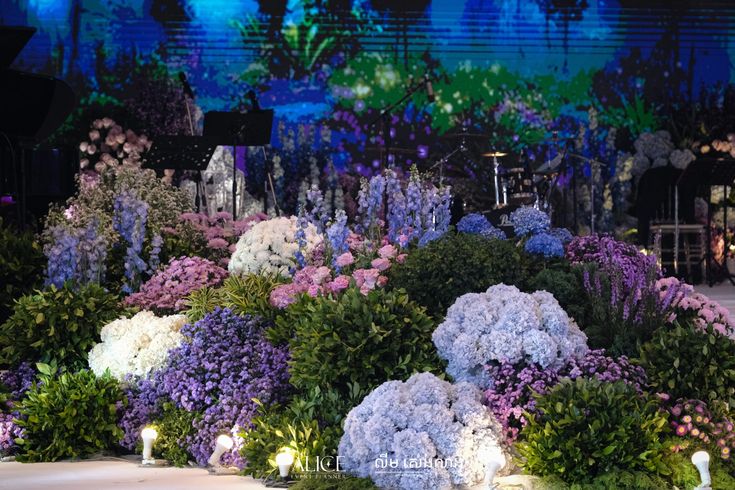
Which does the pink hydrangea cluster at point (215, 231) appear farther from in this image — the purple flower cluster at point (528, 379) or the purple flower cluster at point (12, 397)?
the purple flower cluster at point (528, 379)

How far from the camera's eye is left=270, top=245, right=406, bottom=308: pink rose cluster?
226 inches

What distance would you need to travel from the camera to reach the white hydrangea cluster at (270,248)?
6562mm

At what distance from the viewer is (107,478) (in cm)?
514

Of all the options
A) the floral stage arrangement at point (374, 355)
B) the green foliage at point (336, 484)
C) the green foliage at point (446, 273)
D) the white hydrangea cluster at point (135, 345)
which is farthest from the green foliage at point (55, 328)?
the green foliage at point (336, 484)

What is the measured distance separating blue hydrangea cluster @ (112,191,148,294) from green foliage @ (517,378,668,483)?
290cm

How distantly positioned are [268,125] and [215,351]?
4.62m

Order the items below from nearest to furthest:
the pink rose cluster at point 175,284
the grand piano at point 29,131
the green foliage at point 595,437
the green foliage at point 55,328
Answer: the green foliage at point 595,437
the green foliage at point 55,328
the pink rose cluster at point 175,284
the grand piano at point 29,131

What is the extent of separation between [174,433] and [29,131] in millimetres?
4356

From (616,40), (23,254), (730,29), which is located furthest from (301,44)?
(23,254)

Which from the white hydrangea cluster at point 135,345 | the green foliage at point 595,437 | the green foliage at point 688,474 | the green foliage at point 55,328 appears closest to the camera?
the green foliage at point 595,437

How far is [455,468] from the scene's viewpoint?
4.71 meters

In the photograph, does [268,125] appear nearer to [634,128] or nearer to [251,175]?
[251,175]

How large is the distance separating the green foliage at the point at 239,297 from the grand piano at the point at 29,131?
2742 mm

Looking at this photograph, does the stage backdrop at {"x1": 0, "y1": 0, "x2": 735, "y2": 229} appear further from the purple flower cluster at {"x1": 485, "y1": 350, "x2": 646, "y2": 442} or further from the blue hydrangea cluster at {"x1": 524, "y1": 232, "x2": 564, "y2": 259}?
the purple flower cluster at {"x1": 485, "y1": 350, "x2": 646, "y2": 442}
